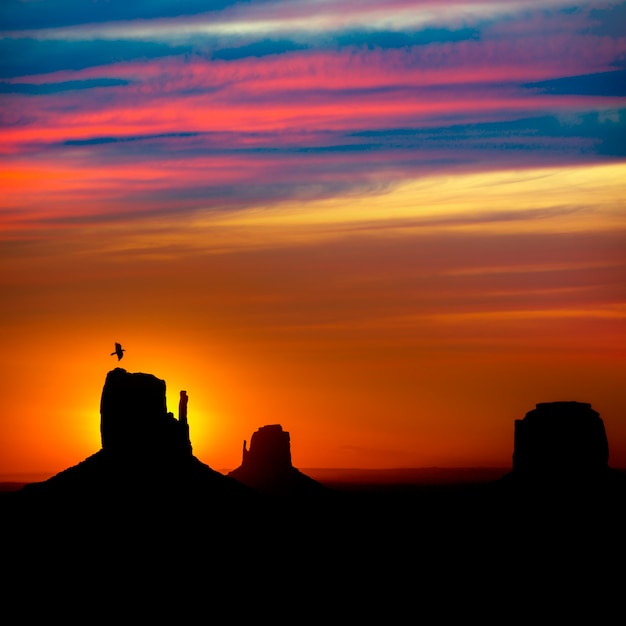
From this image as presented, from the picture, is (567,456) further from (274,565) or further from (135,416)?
(135,416)

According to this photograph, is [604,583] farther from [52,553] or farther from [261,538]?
[52,553]

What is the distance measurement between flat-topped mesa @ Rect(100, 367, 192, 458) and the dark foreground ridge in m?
0.16

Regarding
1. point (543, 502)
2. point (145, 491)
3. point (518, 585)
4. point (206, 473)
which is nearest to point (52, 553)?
point (145, 491)

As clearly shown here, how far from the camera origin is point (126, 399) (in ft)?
547

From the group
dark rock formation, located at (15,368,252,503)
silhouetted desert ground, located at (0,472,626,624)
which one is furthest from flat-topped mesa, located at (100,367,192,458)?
silhouetted desert ground, located at (0,472,626,624)

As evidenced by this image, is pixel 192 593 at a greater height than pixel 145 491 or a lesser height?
lesser

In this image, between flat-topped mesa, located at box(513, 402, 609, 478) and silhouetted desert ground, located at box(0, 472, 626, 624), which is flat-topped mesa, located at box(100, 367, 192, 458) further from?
flat-topped mesa, located at box(513, 402, 609, 478)

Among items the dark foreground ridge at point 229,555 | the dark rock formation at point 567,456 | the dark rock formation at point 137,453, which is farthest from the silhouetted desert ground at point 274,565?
the dark rock formation at point 567,456

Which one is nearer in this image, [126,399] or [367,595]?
[367,595]

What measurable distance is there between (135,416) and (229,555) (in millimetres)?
20893

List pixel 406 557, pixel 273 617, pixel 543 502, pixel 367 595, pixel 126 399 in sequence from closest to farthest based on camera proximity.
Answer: pixel 273 617 < pixel 367 595 < pixel 126 399 < pixel 406 557 < pixel 543 502

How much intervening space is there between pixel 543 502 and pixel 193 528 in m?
54.4

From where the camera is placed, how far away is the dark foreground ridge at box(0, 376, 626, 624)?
142500 mm

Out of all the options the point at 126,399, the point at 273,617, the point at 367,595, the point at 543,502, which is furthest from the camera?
the point at 543,502
